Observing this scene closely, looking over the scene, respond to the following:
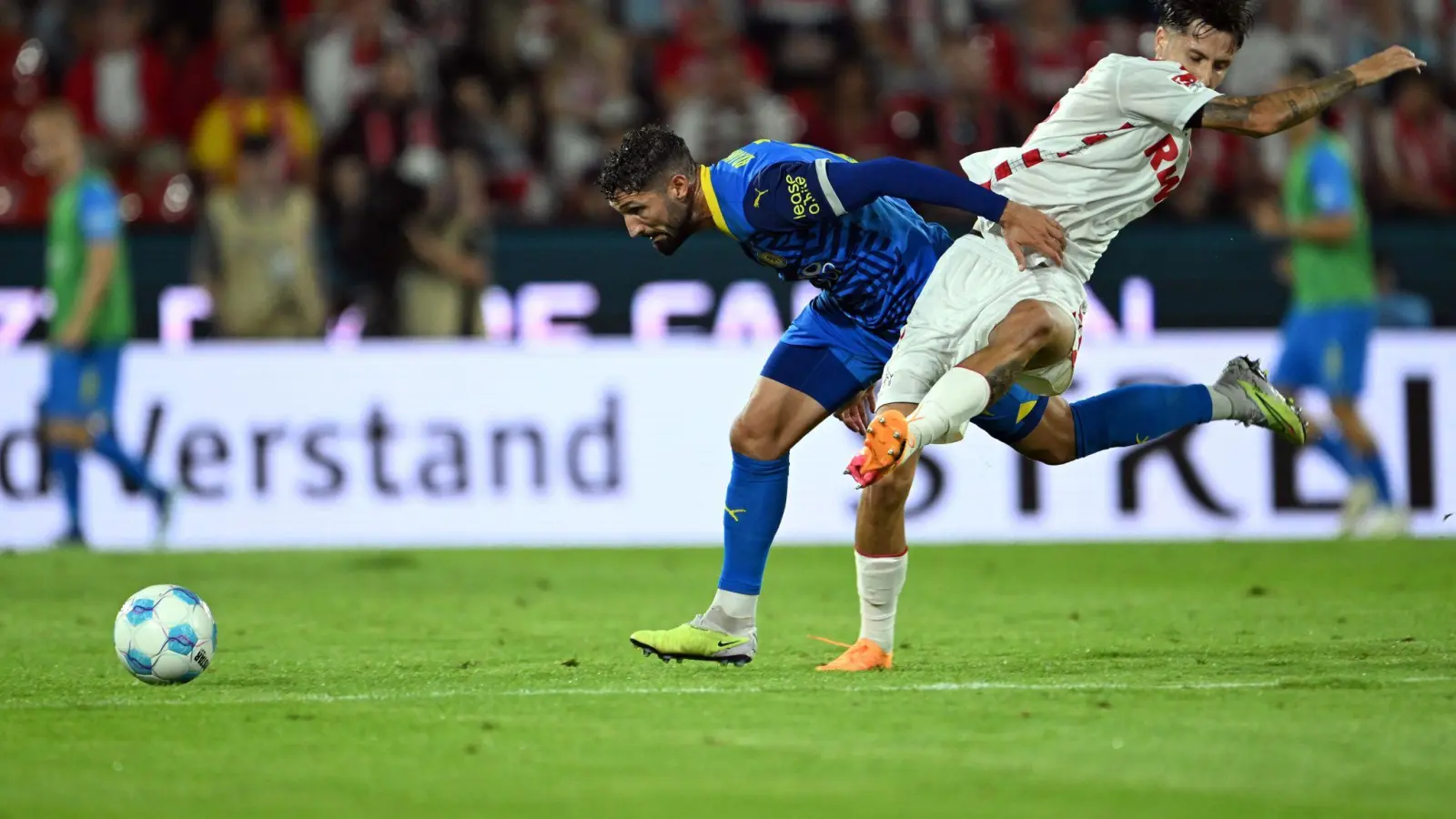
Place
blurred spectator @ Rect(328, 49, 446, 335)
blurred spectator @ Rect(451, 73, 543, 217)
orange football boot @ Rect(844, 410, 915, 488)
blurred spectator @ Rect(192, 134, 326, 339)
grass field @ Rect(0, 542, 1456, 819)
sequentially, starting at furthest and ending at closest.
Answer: blurred spectator @ Rect(451, 73, 543, 217)
blurred spectator @ Rect(328, 49, 446, 335)
blurred spectator @ Rect(192, 134, 326, 339)
orange football boot @ Rect(844, 410, 915, 488)
grass field @ Rect(0, 542, 1456, 819)

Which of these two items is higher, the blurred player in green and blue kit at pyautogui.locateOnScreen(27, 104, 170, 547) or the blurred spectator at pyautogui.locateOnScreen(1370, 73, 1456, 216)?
the blurred spectator at pyautogui.locateOnScreen(1370, 73, 1456, 216)

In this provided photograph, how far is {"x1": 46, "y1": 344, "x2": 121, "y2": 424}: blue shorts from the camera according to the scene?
11492 mm

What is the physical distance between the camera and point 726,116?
1400 centimetres

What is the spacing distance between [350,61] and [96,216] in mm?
3123

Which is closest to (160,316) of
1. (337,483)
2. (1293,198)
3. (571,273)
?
(337,483)

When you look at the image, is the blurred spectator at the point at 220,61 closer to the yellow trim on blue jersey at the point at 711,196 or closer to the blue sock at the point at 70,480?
the blue sock at the point at 70,480

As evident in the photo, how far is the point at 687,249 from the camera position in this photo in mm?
12797

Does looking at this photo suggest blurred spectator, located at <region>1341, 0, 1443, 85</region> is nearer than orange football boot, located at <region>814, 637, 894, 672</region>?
No

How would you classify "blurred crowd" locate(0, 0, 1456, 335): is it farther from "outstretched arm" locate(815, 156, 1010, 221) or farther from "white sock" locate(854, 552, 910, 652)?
"outstretched arm" locate(815, 156, 1010, 221)

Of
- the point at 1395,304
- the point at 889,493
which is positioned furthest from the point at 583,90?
the point at 889,493

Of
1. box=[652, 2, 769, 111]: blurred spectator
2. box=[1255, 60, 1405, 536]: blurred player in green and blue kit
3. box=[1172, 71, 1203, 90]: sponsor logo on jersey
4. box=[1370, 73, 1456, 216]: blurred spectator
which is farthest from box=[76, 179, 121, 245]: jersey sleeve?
box=[1370, 73, 1456, 216]: blurred spectator

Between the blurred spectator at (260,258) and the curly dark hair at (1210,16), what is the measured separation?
7.68m

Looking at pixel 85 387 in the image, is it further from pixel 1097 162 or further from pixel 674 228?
pixel 1097 162

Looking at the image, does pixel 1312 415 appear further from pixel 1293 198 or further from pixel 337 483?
pixel 337 483
